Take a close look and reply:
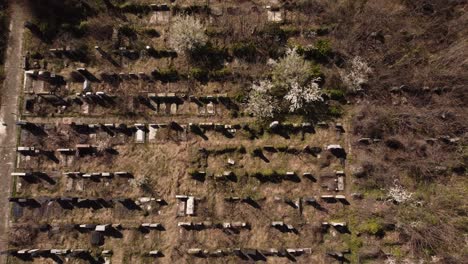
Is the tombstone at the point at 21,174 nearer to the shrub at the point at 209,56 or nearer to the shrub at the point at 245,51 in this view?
the shrub at the point at 209,56

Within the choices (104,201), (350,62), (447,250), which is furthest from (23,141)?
(447,250)

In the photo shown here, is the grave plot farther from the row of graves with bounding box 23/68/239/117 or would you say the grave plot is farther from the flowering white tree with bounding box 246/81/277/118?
the flowering white tree with bounding box 246/81/277/118

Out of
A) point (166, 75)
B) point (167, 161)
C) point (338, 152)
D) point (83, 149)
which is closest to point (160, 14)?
point (166, 75)

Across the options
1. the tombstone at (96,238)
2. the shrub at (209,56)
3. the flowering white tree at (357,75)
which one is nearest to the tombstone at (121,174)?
the tombstone at (96,238)

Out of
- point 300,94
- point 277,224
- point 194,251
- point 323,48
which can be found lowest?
point 194,251

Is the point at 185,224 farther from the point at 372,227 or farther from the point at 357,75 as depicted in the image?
the point at 357,75

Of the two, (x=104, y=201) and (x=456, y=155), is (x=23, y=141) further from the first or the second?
(x=456, y=155)
